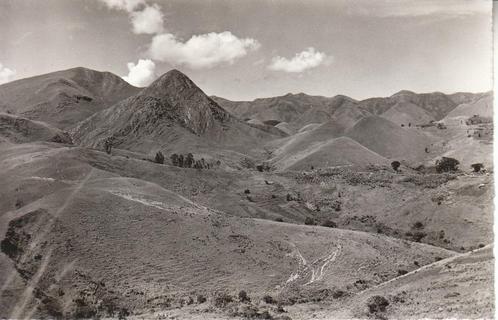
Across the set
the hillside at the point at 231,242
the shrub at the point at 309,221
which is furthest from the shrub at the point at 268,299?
the shrub at the point at 309,221

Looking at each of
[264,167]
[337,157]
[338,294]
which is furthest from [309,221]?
[264,167]

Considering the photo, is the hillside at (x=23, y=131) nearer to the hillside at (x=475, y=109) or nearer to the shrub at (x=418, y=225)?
the shrub at (x=418, y=225)

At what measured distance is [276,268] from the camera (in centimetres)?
3275

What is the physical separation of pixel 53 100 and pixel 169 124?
58.3 m

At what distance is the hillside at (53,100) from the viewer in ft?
518

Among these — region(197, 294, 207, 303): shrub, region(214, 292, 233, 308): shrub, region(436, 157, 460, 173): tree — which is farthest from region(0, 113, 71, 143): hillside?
region(436, 157, 460, 173): tree

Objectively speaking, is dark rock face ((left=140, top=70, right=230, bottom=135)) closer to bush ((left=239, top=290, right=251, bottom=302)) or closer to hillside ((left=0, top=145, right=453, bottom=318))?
hillside ((left=0, top=145, right=453, bottom=318))

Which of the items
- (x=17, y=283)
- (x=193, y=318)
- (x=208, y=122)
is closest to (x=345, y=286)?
(x=193, y=318)

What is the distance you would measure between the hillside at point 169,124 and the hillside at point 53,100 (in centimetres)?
1894

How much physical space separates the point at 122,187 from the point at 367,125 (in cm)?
10925

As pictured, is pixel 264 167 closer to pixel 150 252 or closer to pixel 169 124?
pixel 169 124

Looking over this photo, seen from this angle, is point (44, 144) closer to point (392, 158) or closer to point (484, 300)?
point (484, 300)

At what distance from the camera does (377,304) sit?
22.1 m

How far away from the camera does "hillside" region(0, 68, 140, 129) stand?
518 feet
